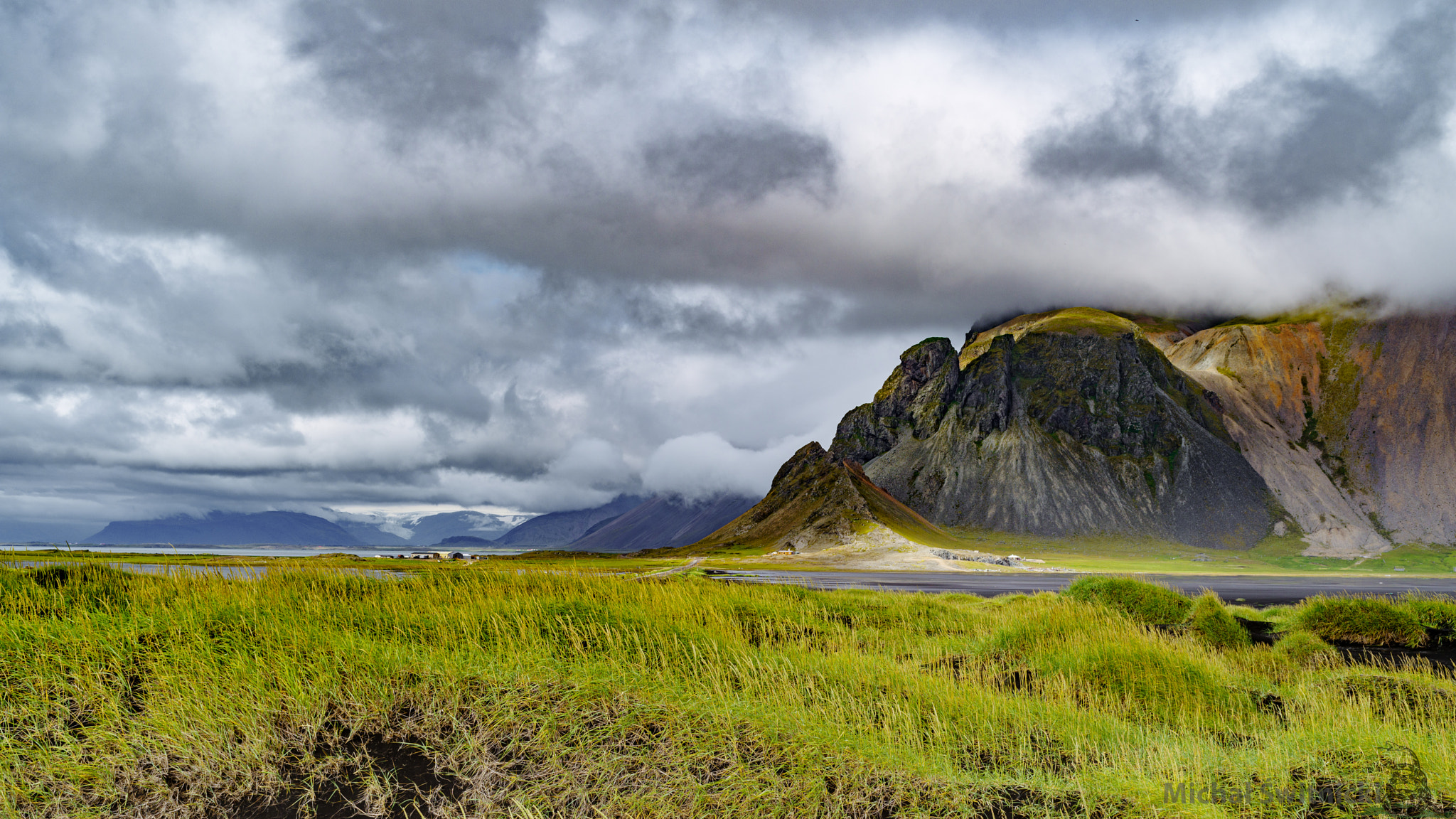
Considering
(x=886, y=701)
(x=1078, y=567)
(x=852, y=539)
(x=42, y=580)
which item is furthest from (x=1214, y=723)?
(x=852, y=539)

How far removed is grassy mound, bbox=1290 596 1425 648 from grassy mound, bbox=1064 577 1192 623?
4.88 m

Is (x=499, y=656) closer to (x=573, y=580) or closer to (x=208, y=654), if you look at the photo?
(x=208, y=654)

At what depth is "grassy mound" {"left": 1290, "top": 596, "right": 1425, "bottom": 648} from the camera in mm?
30812

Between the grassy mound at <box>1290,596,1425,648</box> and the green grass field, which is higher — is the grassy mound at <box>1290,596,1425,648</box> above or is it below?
below

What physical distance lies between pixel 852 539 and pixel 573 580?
161 m

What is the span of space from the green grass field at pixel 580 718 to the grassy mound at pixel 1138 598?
13397 millimetres

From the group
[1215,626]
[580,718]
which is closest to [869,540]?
[1215,626]

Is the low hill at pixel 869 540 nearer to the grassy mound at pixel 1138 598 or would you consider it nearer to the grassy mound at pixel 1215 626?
the grassy mound at pixel 1138 598

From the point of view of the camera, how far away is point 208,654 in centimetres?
1180

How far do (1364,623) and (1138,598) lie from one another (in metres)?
9.01

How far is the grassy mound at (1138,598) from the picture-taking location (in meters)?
31.5

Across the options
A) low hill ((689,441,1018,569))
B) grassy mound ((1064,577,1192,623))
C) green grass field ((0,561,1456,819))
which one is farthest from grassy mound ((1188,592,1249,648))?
low hill ((689,441,1018,569))

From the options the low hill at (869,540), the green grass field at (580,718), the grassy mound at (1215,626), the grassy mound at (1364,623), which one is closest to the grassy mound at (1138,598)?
the grassy mound at (1215,626)

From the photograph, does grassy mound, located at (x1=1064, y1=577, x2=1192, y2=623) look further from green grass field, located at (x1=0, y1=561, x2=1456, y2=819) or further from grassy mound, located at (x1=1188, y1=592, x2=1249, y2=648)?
green grass field, located at (x1=0, y1=561, x2=1456, y2=819)
